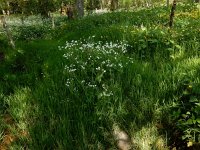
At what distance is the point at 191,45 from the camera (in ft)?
26.5

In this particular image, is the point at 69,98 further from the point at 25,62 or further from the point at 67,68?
the point at 25,62

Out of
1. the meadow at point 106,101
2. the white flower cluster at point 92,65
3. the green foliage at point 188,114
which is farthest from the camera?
the white flower cluster at point 92,65

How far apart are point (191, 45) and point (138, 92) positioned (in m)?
2.81

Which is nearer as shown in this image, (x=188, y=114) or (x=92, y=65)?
(x=188, y=114)

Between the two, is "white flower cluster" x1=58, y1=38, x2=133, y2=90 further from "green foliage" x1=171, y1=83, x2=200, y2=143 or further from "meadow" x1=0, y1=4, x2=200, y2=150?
"green foliage" x1=171, y1=83, x2=200, y2=143

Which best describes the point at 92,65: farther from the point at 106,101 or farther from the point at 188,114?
the point at 188,114

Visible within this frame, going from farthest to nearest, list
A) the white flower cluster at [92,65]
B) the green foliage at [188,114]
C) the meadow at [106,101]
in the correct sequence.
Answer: the white flower cluster at [92,65] → the meadow at [106,101] → the green foliage at [188,114]

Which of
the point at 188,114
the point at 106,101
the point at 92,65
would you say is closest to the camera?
the point at 188,114

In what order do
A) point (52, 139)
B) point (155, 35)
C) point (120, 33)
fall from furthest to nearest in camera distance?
point (120, 33) → point (155, 35) → point (52, 139)

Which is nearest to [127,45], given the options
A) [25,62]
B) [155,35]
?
[155,35]

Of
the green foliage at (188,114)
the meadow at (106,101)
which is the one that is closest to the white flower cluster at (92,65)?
the meadow at (106,101)

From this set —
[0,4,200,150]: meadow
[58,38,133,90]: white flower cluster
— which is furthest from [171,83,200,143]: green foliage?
[58,38,133,90]: white flower cluster

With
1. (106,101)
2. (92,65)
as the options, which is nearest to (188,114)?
(106,101)

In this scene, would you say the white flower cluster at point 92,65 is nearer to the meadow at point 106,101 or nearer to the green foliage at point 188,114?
the meadow at point 106,101
